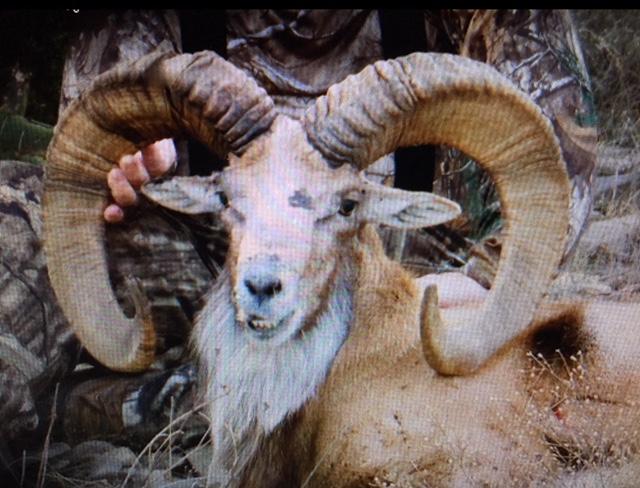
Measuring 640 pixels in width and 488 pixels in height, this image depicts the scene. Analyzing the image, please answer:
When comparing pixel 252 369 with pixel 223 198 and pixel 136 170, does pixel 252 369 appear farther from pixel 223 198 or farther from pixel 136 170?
pixel 136 170

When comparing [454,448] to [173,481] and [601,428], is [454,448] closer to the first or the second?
[601,428]

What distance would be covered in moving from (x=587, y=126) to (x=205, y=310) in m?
1.05

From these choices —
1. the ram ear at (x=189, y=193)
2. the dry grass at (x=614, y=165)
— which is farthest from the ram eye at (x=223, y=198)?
the dry grass at (x=614, y=165)

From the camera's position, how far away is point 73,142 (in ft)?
9.12

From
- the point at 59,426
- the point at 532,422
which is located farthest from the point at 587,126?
the point at 59,426

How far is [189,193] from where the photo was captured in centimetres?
267

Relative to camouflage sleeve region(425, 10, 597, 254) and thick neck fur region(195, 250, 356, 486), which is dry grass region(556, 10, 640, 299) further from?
thick neck fur region(195, 250, 356, 486)

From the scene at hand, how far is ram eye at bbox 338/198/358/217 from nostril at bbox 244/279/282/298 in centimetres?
27

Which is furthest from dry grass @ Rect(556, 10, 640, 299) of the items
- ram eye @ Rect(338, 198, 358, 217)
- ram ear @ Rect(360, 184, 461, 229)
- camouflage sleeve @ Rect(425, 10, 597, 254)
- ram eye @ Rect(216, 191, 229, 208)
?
ram eye @ Rect(216, 191, 229, 208)

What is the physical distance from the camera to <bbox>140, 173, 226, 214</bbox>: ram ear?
2635 millimetres

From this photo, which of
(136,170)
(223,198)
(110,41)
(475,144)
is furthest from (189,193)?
(475,144)

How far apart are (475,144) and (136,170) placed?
859 mm

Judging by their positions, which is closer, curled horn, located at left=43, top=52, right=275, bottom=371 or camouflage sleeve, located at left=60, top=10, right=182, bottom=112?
curled horn, located at left=43, top=52, right=275, bottom=371

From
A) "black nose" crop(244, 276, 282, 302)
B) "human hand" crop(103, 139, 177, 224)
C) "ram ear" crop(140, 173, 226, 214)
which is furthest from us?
"human hand" crop(103, 139, 177, 224)
